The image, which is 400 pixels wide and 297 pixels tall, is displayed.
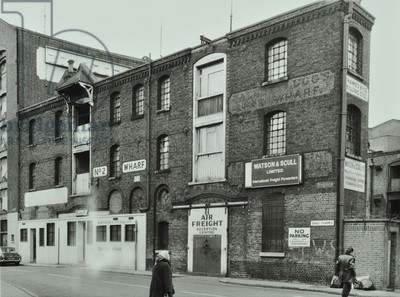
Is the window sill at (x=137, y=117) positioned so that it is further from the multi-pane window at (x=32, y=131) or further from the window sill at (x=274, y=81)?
the multi-pane window at (x=32, y=131)

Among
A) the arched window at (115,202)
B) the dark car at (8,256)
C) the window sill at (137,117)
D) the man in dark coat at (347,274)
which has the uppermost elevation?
the window sill at (137,117)

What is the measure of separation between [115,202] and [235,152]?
387 inches

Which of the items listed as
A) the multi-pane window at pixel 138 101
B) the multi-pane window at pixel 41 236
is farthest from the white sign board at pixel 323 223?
the multi-pane window at pixel 41 236

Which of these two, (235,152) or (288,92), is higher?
(288,92)

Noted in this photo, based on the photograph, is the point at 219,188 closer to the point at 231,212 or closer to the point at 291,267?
the point at 231,212

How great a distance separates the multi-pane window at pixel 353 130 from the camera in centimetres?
2122

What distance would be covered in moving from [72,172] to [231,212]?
46.5 feet

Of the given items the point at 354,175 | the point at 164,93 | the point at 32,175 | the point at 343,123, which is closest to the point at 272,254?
the point at 354,175

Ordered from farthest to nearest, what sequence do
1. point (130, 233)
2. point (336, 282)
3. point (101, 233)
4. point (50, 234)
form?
point (50, 234), point (101, 233), point (130, 233), point (336, 282)

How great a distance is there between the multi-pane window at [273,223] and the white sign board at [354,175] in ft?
8.79

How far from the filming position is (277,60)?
22.4m

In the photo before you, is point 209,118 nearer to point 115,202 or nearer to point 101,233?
point 115,202

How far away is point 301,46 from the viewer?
21266 mm

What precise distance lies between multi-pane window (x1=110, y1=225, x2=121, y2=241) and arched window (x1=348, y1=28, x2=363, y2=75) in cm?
1553
